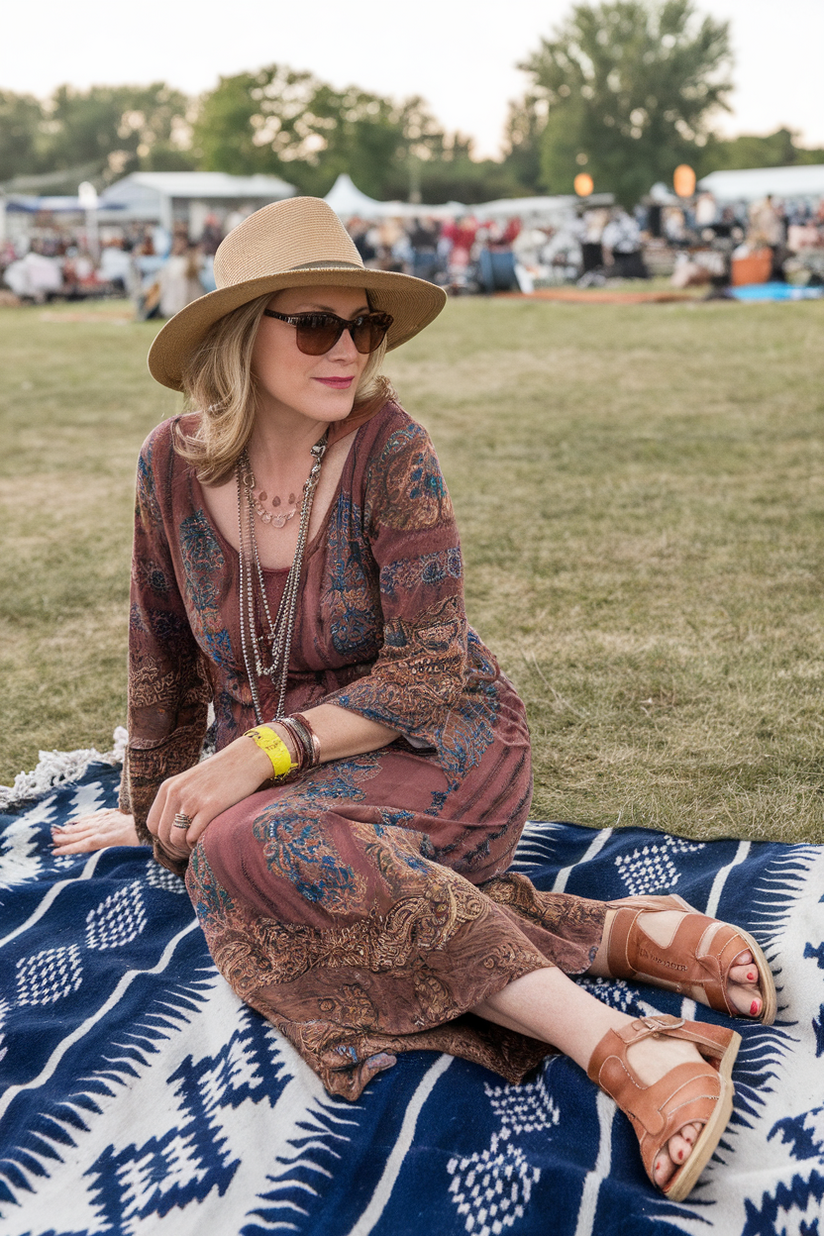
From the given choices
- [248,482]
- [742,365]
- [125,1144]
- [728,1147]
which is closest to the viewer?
[728,1147]

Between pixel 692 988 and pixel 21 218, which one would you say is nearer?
pixel 692 988

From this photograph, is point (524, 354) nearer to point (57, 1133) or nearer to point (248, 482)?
point (248, 482)

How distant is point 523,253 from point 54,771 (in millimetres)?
24508

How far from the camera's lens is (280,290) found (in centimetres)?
216

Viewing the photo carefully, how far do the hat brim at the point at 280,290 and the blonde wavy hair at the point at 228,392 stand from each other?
0.03 metres

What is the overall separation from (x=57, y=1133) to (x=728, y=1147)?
3.48ft

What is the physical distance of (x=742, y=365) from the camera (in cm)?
1045

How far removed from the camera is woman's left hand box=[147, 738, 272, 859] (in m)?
2.02

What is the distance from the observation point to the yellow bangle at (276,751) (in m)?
2.05

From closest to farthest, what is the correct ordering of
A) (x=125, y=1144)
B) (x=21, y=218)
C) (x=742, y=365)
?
(x=125, y=1144), (x=742, y=365), (x=21, y=218)

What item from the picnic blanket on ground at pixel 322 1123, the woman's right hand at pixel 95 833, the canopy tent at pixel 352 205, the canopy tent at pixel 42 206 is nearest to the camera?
the picnic blanket on ground at pixel 322 1123

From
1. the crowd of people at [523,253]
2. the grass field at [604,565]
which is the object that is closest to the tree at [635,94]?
the crowd of people at [523,253]

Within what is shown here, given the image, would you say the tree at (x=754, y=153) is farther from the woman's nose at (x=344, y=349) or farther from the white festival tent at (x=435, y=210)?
the woman's nose at (x=344, y=349)

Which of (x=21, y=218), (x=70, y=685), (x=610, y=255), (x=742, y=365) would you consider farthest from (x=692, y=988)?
(x=21, y=218)
